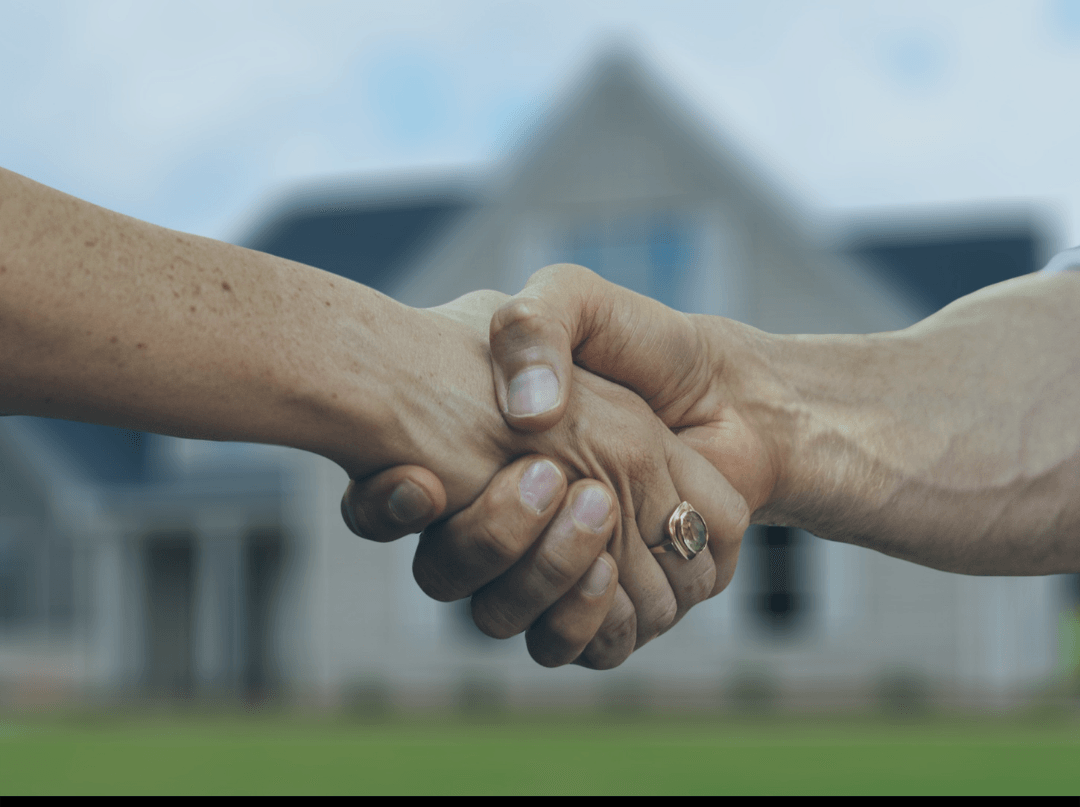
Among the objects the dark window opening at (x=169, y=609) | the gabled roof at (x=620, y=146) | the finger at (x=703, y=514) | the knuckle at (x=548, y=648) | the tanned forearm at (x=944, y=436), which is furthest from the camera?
the dark window opening at (x=169, y=609)

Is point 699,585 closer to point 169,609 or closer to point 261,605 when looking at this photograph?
point 261,605

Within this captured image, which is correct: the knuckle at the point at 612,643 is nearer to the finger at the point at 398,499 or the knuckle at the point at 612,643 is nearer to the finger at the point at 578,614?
the finger at the point at 578,614

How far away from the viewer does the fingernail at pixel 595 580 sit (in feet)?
8.31

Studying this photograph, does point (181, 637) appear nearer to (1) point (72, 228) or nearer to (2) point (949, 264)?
(2) point (949, 264)

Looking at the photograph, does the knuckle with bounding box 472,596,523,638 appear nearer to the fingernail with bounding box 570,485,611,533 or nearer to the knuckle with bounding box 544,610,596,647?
the knuckle with bounding box 544,610,596,647

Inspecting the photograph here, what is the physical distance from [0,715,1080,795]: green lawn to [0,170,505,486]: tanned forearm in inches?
187

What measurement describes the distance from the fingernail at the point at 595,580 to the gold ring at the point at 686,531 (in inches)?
7.6

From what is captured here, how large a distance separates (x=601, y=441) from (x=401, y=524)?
0.51m

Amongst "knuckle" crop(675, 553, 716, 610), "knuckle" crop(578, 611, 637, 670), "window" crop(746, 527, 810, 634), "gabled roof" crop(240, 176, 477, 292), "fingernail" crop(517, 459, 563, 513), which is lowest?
"knuckle" crop(578, 611, 637, 670)

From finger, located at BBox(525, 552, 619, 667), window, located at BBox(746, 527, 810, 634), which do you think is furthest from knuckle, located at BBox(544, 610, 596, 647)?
window, located at BBox(746, 527, 810, 634)

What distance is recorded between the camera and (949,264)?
57.5 ft

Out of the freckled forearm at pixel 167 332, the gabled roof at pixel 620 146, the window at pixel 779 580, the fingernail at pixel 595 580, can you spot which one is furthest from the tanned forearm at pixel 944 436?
the gabled roof at pixel 620 146

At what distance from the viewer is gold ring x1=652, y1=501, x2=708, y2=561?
2617 mm

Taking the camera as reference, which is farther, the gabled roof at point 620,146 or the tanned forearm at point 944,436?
the gabled roof at point 620,146
